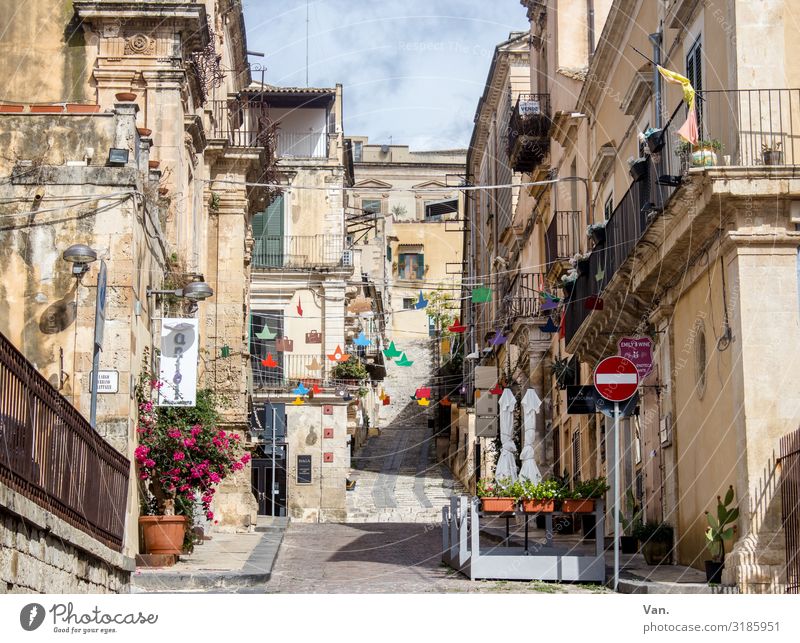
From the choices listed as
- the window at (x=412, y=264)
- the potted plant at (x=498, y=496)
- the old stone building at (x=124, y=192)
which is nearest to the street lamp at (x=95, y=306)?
the old stone building at (x=124, y=192)

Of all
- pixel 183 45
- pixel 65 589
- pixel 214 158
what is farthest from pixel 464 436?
pixel 65 589

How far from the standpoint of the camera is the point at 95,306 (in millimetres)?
17828

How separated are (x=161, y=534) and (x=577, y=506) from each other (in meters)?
5.68

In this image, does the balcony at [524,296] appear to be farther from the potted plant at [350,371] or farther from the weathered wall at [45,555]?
the weathered wall at [45,555]

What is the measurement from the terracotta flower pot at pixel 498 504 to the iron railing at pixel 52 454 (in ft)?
13.9

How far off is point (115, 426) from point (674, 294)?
7.23m

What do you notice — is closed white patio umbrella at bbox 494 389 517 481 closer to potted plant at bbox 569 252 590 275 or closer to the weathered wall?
potted plant at bbox 569 252 590 275

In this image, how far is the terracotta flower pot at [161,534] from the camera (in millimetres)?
18766

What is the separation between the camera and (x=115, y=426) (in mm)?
17953

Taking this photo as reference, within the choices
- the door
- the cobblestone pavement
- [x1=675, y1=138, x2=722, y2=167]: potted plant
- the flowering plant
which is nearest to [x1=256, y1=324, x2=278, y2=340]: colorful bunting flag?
the door

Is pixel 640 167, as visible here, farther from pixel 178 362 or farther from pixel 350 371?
pixel 350 371

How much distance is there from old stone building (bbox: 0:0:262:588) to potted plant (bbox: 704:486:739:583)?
7.18 m

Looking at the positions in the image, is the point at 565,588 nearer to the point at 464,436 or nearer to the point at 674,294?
the point at 674,294

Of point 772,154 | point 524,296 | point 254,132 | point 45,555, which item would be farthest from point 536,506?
point 254,132
